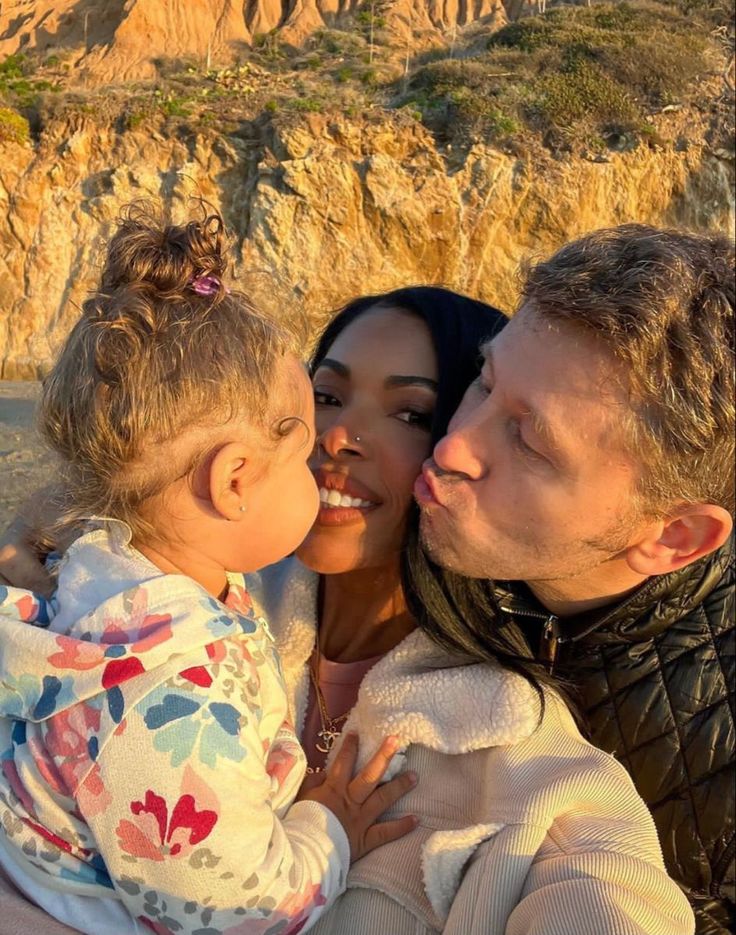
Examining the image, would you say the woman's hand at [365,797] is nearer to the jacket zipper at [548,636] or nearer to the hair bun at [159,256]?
the jacket zipper at [548,636]

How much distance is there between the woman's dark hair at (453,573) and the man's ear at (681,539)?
0.37m

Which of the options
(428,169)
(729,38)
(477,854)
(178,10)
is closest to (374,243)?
(428,169)

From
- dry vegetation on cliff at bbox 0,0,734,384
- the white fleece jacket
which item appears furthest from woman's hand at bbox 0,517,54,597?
dry vegetation on cliff at bbox 0,0,734,384

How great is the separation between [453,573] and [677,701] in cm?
60

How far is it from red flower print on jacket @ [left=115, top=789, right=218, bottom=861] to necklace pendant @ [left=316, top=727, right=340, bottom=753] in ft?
2.37

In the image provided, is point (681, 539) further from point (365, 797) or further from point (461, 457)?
point (365, 797)

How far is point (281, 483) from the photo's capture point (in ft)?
5.85

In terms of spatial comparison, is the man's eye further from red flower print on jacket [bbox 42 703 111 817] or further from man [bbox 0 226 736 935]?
red flower print on jacket [bbox 42 703 111 817]

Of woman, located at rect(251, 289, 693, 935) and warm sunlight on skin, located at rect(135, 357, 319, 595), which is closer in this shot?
woman, located at rect(251, 289, 693, 935)

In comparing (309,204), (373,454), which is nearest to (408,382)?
(373,454)

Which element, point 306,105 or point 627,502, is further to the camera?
point 306,105

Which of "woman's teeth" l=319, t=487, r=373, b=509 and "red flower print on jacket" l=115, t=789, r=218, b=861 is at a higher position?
Answer: "woman's teeth" l=319, t=487, r=373, b=509

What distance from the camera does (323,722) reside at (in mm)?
2170

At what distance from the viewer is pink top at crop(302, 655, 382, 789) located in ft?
6.97
